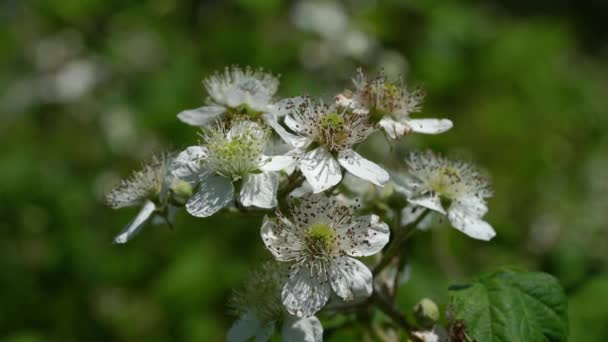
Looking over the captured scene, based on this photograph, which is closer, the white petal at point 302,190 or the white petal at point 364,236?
the white petal at point 364,236

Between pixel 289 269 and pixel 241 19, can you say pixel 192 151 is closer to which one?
pixel 289 269

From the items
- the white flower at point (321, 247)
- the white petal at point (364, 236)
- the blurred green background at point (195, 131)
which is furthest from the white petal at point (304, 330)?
the blurred green background at point (195, 131)

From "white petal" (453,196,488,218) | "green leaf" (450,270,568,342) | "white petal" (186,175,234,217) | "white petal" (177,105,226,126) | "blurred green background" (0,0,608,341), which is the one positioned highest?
"white petal" (177,105,226,126)

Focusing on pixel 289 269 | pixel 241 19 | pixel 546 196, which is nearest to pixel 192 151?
pixel 289 269

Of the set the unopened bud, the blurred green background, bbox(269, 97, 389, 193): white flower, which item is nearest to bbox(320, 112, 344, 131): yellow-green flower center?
bbox(269, 97, 389, 193): white flower

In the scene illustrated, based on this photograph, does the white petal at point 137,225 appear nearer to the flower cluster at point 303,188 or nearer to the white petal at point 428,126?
the flower cluster at point 303,188

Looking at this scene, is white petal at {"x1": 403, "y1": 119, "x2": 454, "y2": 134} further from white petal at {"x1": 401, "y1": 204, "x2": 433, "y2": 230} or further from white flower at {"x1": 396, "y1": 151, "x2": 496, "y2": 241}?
white petal at {"x1": 401, "y1": 204, "x2": 433, "y2": 230}
